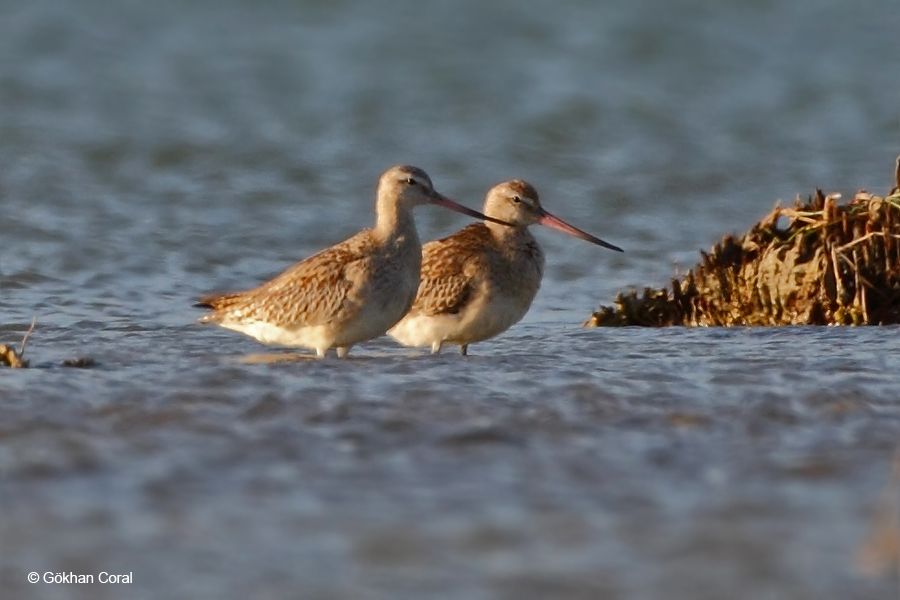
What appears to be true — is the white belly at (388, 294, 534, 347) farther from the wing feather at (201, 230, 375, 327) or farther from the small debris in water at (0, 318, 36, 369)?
the small debris in water at (0, 318, 36, 369)

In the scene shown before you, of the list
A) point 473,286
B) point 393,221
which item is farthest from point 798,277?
point 393,221

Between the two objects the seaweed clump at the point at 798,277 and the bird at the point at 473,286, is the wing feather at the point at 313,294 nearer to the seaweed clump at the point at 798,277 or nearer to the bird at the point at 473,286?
the bird at the point at 473,286

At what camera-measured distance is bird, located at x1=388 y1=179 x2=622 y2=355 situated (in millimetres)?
8914

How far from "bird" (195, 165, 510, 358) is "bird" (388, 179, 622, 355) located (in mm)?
210

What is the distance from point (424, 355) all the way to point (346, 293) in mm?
499

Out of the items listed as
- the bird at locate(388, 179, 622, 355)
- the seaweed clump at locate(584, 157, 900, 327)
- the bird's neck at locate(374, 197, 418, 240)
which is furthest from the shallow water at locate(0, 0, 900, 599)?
the bird's neck at locate(374, 197, 418, 240)

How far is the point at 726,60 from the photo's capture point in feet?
65.8

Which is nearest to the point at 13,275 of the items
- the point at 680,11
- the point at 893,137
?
the point at 893,137

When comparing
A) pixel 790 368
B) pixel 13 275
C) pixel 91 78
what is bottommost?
pixel 790 368

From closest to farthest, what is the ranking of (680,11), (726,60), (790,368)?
(790,368)
(726,60)
(680,11)

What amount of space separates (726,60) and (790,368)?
41.2 ft

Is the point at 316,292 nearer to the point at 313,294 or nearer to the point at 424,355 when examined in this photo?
the point at 313,294

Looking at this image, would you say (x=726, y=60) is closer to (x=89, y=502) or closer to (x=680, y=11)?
(x=680, y=11)

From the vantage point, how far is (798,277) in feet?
30.3
